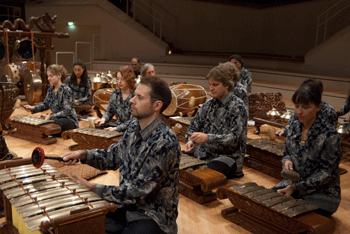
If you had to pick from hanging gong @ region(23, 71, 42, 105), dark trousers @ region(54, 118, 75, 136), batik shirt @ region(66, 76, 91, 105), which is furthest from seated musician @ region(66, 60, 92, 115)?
dark trousers @ region(54, 118, 75, 136)

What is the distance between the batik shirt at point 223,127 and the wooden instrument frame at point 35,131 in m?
2.23

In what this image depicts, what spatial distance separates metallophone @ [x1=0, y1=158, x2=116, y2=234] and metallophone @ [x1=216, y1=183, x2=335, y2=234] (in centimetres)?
133

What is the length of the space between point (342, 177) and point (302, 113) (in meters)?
2.00

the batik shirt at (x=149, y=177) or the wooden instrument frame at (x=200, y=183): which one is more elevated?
the batik shirt at (x=149, y=177)

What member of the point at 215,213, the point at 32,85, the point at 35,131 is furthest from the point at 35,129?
the point at 215,213

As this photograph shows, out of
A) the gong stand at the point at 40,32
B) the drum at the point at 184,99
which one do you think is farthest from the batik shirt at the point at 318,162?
the gong stand at the point at 40,32

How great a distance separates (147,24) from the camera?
12250mm

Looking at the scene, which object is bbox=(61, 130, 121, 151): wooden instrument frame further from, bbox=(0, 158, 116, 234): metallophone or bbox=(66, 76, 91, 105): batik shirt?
bbox=(66, 76, 91, 105): batik shirt

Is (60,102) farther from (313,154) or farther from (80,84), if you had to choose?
(313,154)

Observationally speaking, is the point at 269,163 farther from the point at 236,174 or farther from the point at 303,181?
the point at 303,181

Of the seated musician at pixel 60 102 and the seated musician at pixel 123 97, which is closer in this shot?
the seated musician at pixel 123 97

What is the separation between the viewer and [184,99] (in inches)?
229

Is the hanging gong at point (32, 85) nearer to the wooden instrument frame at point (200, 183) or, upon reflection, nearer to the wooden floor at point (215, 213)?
the wooden floor at point (215, 213)

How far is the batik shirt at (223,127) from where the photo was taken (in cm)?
346
